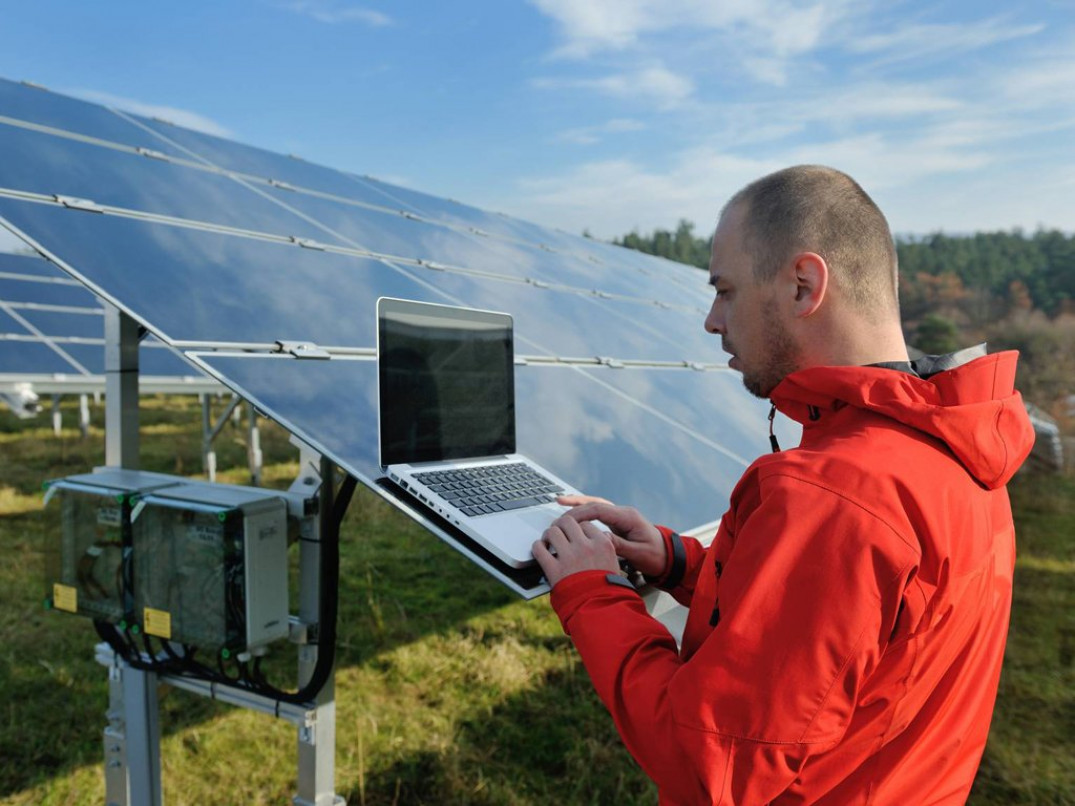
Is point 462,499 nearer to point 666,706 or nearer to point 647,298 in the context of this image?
point 666,706

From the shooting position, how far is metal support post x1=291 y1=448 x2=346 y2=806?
2891 millimetres

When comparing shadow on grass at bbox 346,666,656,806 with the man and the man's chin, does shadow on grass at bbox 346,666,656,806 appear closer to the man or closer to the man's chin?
the man

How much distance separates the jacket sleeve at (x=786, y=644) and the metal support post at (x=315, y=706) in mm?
1832

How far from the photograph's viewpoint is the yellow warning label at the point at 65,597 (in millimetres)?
3092

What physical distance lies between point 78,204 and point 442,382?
5.91 ft

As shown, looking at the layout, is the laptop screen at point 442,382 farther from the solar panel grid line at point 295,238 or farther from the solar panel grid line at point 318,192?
the solar panel grid line at point 318,192

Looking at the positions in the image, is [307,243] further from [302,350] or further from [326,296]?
[302,350]

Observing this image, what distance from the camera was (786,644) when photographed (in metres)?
1.27

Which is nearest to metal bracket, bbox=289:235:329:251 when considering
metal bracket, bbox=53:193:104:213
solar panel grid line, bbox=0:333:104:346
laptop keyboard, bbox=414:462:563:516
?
metal bracket, bbox=53:193:104:213

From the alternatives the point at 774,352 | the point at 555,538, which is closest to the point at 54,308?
the point at 555,538

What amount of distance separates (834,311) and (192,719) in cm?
456

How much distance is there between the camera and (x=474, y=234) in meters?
6.66

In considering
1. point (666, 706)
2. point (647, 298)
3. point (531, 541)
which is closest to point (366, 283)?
point (531, 541)

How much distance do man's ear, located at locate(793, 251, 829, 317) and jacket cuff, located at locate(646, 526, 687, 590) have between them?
0.71 metres
